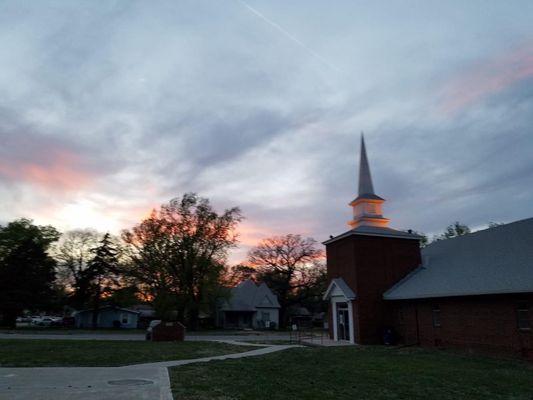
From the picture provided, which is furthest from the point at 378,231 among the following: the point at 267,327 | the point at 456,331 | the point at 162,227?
the point at 267,327

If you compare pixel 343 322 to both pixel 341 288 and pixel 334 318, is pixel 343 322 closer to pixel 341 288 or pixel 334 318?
pixel 334 318

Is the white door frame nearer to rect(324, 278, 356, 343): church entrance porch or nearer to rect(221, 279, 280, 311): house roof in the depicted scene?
rect(324, 278, 356, 343): church entrance porch

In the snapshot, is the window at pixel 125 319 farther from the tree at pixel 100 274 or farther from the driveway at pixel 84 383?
the driveway at pixel 84 383

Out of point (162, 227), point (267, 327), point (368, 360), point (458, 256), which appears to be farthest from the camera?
point (267, 327)

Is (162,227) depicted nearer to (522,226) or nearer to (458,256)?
(458,256)

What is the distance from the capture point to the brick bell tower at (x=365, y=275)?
29.0m

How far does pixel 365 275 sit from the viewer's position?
96.3 feet

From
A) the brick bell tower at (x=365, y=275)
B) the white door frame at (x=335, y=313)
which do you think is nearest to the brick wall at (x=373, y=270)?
the brick bell tower at (x=365, y=275)

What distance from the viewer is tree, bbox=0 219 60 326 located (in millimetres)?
52250

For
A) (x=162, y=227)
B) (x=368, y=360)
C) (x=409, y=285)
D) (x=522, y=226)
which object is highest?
(x=162, y=227)

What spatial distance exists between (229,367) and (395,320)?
16.7 meters

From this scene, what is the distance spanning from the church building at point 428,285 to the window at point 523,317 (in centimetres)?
4

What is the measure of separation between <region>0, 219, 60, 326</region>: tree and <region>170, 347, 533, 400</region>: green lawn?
4404 centimetres

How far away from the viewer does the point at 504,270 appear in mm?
21422
